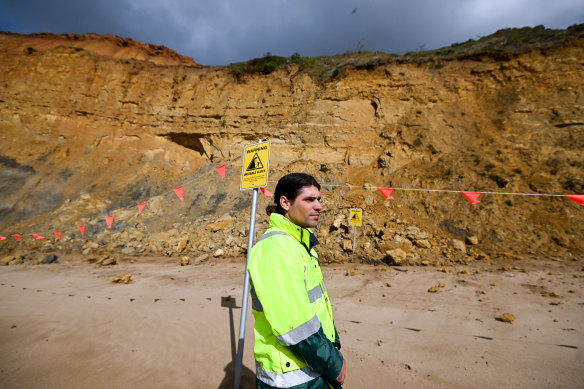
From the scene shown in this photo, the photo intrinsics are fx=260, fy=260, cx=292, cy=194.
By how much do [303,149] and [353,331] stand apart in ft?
37.3

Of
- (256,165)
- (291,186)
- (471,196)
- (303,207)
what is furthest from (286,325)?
(471,196)

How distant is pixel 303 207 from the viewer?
1805mm

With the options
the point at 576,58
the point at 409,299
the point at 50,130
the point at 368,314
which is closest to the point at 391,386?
the point at 368,314

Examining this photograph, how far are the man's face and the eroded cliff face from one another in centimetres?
774

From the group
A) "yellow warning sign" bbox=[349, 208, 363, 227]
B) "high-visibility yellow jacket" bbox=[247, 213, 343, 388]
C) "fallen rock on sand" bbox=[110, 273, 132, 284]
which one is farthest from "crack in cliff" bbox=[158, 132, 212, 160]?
"high-visibility yellow jacket" bbox=[247, 213, 343, 388]

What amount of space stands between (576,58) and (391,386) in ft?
56.3

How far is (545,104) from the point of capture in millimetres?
11891

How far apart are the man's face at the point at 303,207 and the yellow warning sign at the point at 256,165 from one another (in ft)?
4.57

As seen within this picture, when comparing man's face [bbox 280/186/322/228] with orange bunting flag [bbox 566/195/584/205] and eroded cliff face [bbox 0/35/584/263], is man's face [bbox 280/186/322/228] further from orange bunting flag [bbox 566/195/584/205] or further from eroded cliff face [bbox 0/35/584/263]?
orange bunting flag [bbox 566/195/584/205]

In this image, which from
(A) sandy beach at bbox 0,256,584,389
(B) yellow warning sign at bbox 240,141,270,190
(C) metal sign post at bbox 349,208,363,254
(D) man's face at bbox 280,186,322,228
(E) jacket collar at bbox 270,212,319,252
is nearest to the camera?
(E) jacket collar at bbox 270,212,319,252

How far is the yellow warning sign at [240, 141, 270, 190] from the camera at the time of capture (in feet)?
10.7

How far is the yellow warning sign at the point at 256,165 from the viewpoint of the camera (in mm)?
3271

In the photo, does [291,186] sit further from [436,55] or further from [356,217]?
[436,55]

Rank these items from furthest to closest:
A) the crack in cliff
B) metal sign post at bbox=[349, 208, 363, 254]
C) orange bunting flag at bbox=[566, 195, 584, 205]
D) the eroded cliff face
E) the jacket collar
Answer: the crack in cliff < the eroded cliff face < metal sign post at bbox=[349, 208, 363, 254] < orange bunting flag at bbox=[566, 195, 584, 205] < the jacket collar
